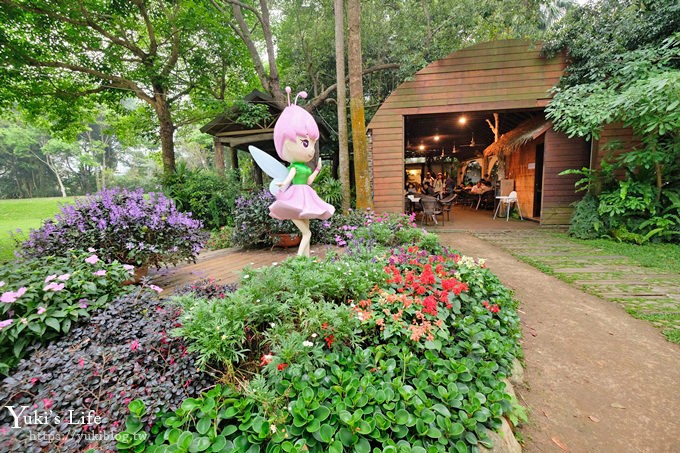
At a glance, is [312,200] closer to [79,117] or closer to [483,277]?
[483,277]

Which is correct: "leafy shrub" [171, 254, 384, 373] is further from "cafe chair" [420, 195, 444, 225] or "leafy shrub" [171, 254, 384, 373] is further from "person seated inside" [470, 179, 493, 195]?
"person seated inside" [470, 179, 493, 195]

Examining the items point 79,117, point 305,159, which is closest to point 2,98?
point 79,117

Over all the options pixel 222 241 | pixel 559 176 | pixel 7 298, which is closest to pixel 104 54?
pixel 222 241

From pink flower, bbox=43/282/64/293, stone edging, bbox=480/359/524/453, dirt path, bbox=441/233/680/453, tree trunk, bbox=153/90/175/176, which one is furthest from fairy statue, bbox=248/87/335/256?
tree trunk, bbox=153/90/175/176

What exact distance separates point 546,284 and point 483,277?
5.72 ft

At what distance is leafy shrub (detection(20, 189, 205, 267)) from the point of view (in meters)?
2.79

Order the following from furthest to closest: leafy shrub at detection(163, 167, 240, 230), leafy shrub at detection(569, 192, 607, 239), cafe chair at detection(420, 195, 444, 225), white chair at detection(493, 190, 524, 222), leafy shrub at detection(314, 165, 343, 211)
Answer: white chair at detection(493, 190, 524, 222)
cafe chair at detection(420, 195, 444, 225)
leafy shrub at detection(163, 167, 240, 230)
leafy shrub at detection(314, 165, 343, 211)
leafy shrub at detection(569, 192, 607, 239)

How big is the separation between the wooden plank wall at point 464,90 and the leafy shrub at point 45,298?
7.25 m

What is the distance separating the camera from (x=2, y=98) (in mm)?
7359

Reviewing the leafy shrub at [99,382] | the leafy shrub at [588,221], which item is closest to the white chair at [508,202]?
the leafy shrub at [588,221]

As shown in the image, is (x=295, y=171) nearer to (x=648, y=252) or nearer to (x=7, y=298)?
(x=7, y=298)

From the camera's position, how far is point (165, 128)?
9602mm

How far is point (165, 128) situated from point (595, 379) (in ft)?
38.7

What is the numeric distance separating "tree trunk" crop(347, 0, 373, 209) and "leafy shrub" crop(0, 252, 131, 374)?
204 inches
